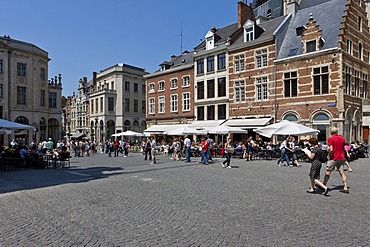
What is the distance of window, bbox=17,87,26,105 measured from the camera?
113 feet

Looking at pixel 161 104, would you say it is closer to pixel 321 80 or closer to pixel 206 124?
pixel 206 124

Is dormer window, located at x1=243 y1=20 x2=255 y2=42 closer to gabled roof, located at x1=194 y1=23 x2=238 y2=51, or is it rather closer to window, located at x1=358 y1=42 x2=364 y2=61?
gabled roof, located at x1=194 y1=23 x2=238 y2=51

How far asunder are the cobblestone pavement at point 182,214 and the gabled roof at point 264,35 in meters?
17.8

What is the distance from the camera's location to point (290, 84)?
23078 mm

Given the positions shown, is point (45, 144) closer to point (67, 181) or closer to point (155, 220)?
point (67, 181)

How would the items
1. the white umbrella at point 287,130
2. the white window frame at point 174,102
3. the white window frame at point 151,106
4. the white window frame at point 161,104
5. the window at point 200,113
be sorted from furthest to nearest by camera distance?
1. the white window frame at point 151,106
2. the white window frame at point 161,104
3. the white window frame at point 174,102
4. the window at point 200,113
5. the white umbrella at point 287,130

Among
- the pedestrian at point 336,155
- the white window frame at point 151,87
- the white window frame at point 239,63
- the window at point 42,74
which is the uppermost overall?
the window at point 42,74

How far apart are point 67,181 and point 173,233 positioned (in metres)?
6.89

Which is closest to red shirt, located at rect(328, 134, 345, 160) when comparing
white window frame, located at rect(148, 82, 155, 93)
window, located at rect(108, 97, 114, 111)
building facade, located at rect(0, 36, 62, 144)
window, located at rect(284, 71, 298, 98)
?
window, located at rect(284, 71, 298, 98)

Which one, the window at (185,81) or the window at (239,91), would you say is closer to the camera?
the window at (239,91)

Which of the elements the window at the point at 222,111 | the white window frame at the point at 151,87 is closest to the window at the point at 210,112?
the window at the point at 222,111

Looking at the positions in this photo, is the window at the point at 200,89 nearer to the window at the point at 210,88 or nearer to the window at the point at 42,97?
the window at the point at 210,88

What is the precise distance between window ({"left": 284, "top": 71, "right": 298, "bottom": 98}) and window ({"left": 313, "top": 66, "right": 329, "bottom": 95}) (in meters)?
1.51

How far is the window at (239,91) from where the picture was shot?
26422 millimetres
